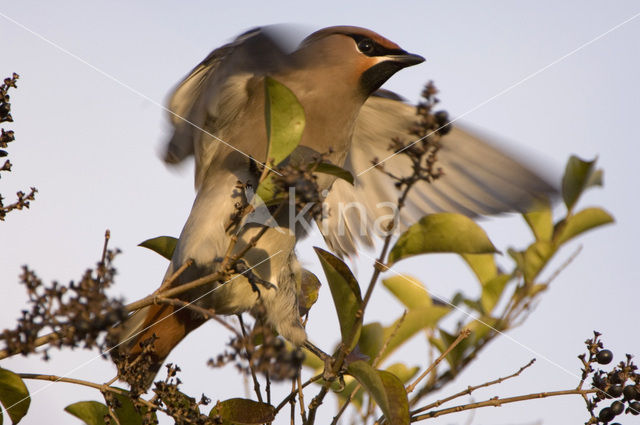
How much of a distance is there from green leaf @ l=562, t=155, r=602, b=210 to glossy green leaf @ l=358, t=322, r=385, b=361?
84cm

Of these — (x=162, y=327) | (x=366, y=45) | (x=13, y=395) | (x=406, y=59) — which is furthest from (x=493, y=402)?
(x=366, y=45)

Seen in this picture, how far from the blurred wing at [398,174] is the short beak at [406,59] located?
0.54 metres

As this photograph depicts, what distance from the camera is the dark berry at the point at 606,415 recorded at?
1720 millimetres

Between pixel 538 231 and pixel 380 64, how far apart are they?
94cm

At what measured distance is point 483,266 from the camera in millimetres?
2750

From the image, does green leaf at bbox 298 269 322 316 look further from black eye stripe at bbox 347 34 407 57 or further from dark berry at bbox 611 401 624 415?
dark berry at bbox 611 401 624 415

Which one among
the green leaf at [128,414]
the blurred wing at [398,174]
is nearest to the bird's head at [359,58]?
the blurred wing at [398,174]

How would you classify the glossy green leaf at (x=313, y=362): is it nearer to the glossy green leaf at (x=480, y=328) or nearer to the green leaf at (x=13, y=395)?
the glossy green leaf at (x=480, y=328)

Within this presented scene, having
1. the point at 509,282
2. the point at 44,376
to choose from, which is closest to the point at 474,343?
the point at 509,282

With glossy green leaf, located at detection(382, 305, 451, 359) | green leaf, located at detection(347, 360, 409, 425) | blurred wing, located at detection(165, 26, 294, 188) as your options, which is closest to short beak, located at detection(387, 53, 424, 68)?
blurred wing, located at detection(165, 26, 294, 188)

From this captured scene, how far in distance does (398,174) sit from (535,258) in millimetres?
1388

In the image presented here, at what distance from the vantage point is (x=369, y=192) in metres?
3.66

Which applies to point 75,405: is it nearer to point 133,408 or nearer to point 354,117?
point 133,408

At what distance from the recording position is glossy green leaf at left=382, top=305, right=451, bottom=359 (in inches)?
99.2
